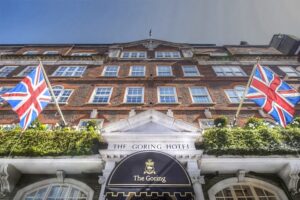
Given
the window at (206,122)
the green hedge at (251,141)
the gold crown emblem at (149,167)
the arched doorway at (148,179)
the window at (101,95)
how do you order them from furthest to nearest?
the window at (101,95), the window at (206,122), the green hedge at (251,141), the gold crown emblem at (149,167), the arched doorway at (148,179)

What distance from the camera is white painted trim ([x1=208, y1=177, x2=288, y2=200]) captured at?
10.6 m

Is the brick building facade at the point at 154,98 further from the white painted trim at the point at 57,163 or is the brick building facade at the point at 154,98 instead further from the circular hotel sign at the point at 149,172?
the circular hotel sign at the point at 149,172

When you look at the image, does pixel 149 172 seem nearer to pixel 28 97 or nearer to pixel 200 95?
pixel 28 97

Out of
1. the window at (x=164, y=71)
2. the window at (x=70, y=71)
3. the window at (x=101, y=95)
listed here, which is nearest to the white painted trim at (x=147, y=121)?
the window at (x=101, y=95)

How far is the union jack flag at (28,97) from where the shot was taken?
34.4 ft

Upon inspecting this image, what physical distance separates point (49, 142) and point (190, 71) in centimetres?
1558

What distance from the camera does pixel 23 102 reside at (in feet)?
35.2

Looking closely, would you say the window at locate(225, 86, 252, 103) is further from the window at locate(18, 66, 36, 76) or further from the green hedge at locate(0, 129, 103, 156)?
the window at locate(18, 66, 36, 76)

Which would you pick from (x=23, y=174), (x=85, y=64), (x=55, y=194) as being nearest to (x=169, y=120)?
(x=55, y=194)

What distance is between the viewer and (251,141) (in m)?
11.3

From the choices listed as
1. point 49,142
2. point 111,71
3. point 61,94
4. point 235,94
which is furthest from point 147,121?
point 111,71

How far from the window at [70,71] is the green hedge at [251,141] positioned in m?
15.2

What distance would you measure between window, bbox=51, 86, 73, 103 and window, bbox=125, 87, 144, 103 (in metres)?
4.68

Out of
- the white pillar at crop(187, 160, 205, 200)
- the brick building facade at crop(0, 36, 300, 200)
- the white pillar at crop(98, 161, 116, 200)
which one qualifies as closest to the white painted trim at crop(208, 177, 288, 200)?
the brick building facade at crop(0, 36, 300, 200)
